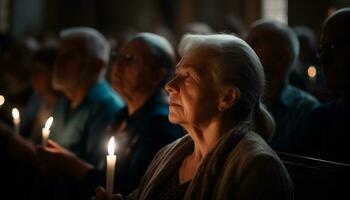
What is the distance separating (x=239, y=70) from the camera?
8.74 ft

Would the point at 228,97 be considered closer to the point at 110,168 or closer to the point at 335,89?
the point at 110,168

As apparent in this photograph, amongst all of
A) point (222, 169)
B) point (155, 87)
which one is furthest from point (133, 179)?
point (222, 169)

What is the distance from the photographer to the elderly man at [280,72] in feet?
13.4

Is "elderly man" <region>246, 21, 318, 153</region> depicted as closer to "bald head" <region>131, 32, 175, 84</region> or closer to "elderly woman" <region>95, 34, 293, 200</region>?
"bald head" <region>131, 32, 175, 84</region>

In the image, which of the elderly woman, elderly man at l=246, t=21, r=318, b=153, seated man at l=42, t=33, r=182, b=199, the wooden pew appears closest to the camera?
the elderly woman

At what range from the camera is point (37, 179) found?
5.01 metres

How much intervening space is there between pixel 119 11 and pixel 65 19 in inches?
63.2

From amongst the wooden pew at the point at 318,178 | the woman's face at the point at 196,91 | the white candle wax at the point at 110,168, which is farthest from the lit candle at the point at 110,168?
the wooden pew at the point at 318,178

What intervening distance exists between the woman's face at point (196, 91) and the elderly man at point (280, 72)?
133 cm

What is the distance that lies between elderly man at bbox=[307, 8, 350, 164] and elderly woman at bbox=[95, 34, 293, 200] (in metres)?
0.70

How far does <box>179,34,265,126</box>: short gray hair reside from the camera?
8.75 ft

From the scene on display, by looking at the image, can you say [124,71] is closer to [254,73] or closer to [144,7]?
[254,73]

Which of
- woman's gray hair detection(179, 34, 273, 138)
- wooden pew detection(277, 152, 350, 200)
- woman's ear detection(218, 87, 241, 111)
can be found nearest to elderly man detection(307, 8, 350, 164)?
wooden pew detection(277, 152, 350, 200)

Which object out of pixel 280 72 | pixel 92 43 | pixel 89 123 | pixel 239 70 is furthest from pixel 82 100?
pixel 239 70
